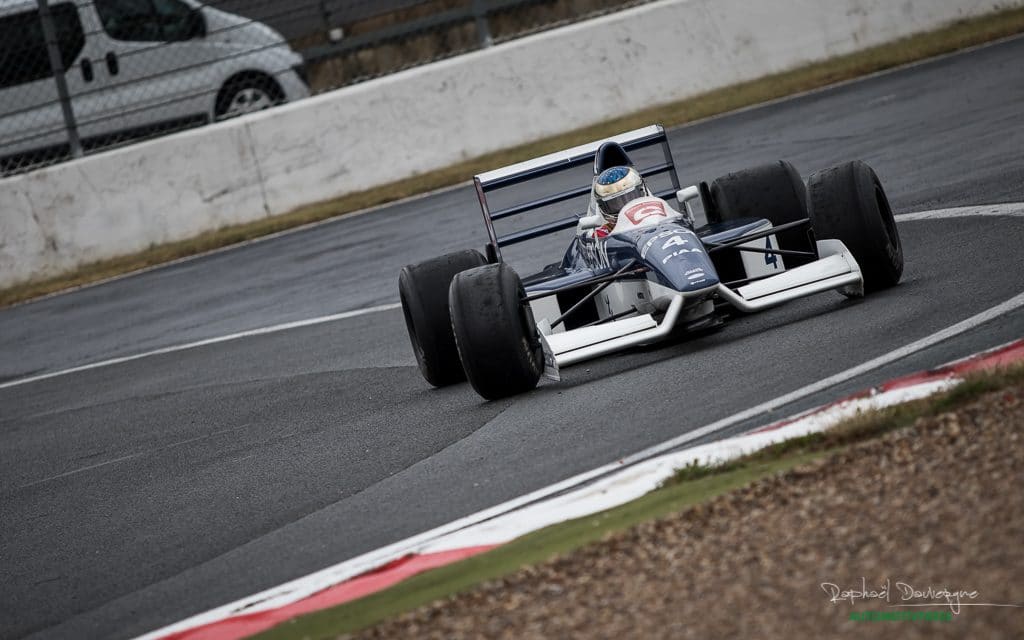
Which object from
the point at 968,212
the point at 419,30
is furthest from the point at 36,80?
the point at 968,212

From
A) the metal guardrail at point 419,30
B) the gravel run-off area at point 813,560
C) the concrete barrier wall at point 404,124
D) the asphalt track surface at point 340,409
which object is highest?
the metal guardrail at point 419,30

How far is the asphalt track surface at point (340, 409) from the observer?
18.6 feet

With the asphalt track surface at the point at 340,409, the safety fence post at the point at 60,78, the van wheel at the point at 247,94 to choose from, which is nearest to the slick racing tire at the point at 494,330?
the asphalt track surface at the point at 340,409

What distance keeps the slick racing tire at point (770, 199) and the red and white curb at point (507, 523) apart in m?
2.93

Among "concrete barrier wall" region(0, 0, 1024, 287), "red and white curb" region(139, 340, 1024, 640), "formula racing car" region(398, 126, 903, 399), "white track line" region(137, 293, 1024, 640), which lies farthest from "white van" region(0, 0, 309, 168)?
"red and white curb" region(139, 340, 1024, 640)

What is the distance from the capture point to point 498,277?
7.06 metres

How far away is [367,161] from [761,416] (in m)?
11.5

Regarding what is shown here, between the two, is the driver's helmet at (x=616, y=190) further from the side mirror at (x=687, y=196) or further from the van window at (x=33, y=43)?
the van window at (x=33, y=43)

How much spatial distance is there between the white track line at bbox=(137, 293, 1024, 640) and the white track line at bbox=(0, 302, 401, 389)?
216 inches

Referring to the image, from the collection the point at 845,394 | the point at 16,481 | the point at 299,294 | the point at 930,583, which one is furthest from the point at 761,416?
the point at 299,294

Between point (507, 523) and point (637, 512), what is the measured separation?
0.56 meters

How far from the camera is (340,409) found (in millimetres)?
8070

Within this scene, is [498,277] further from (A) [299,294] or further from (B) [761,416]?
(A) [299,294]

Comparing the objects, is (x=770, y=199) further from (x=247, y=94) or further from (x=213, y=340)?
(x=247, y=94)
